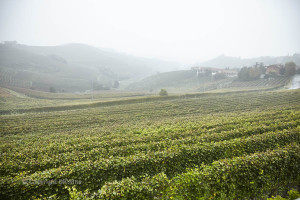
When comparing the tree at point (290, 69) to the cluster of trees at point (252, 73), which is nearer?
the tree at point (290, 69)

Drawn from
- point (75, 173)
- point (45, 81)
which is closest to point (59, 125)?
point (75, 173)

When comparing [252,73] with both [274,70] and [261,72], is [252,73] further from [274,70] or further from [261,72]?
[274,70]

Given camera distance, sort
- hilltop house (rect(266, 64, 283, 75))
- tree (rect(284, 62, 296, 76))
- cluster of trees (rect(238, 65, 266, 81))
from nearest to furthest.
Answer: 1. tree (rect(284, 62, 296, 76))
2. hilltop house (rect(266, 64, 283, 75))
3. cluster of trees (rect(238, 65, 266, 81))

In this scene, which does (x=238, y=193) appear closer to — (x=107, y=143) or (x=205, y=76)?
(x=107, y=143)

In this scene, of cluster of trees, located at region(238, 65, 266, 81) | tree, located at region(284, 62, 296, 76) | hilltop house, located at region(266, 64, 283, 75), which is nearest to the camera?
tree, located at region(284, 62, 296, 76)

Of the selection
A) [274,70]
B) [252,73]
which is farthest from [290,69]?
[252,73]

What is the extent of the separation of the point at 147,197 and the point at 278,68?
148 m

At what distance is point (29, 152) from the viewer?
46.2 feet

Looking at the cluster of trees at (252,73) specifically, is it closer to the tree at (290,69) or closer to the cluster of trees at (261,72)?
the cluster of trees at (261,72)

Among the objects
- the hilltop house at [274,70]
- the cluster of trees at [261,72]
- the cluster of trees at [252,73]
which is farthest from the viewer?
the cluster of trees at [252,73]

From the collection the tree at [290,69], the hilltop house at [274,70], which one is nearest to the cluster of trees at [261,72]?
the tree at [290,69]

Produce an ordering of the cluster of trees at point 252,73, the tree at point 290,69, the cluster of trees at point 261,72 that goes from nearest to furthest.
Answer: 1. the tree at point 290,69
2. the cluster of trees at point 261,72
3. the cluster of trees at point 252,73

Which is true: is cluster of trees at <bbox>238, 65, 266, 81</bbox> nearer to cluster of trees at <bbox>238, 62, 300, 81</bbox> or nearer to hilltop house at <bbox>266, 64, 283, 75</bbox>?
cluster of trees at <bbox>238, 62, 300, 81</bbox>

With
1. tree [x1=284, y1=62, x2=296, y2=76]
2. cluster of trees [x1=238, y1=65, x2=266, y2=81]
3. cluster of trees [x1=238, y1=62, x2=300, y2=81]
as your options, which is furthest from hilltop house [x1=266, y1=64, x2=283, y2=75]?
tree [x1=284, y1=62, x2=296, y2=76]
